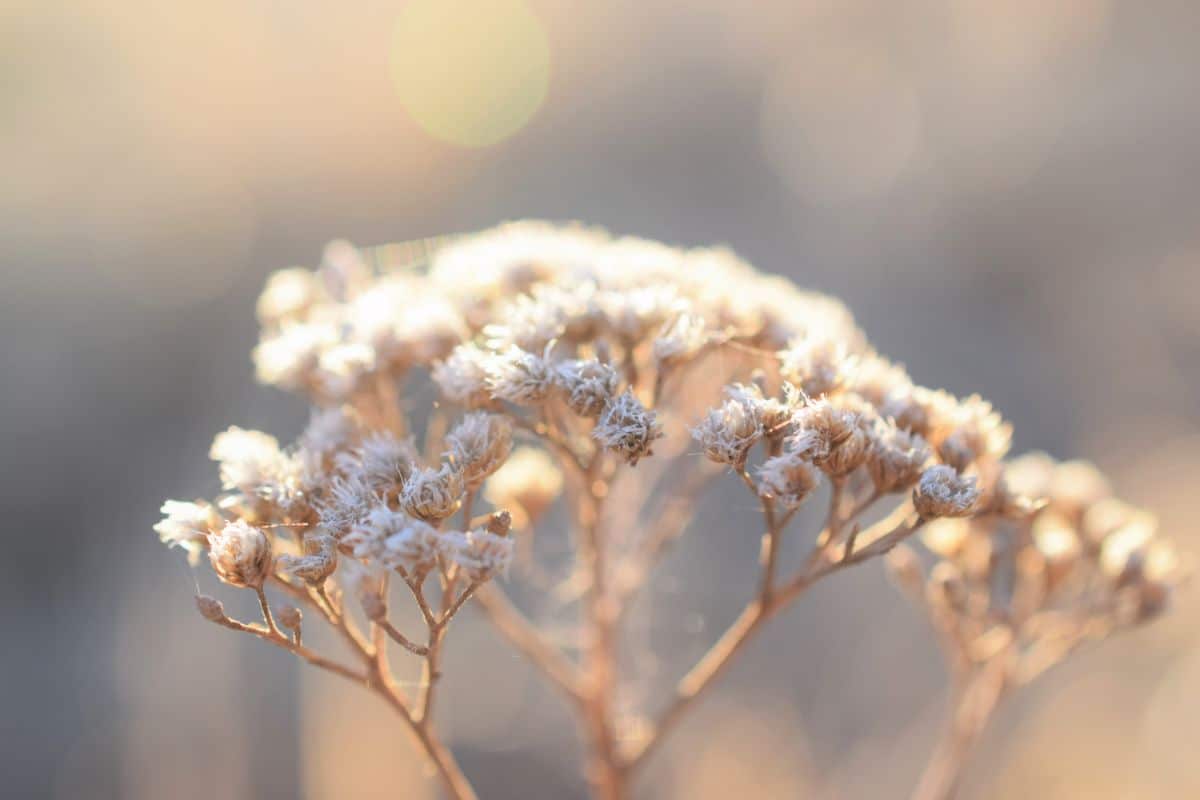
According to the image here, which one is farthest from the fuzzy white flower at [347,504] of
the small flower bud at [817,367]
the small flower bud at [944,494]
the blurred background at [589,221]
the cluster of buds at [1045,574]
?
the blurred background at [589,221]

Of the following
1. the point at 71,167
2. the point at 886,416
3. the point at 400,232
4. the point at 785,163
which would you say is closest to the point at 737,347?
the point at 886,416

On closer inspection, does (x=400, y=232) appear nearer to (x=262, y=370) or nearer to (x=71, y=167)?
(x=71, y=167)

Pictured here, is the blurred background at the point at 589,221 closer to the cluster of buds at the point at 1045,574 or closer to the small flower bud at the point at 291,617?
the cluster of buds at the point at 1045,574

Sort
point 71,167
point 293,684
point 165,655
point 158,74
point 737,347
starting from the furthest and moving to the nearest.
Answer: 1. point 158,74
2. point 71,167
3. point 293,684
4. point 165,655
5. point 737,347

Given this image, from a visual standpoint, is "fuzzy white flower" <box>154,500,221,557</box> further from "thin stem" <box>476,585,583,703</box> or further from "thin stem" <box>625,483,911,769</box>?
"thin stem" <box>625,483,911,769</box>

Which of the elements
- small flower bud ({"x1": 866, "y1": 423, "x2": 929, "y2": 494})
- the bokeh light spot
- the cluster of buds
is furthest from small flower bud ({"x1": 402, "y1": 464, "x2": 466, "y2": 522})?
the bokeh light spot

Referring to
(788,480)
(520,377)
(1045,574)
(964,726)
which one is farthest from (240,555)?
(1045,574)
